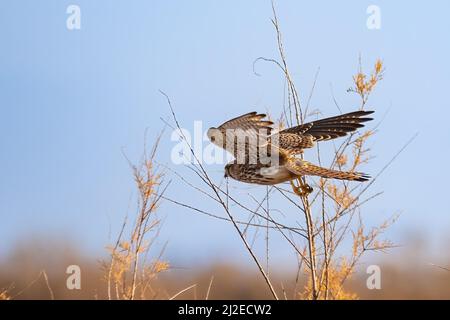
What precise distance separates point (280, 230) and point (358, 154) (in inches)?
32.4

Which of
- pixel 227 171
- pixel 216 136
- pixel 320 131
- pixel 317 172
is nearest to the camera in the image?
pixel 216 136

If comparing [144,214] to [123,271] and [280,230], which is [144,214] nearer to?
[123,271]

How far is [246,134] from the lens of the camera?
4.64 meters

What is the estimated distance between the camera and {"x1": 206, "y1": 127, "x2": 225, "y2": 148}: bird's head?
4539 millimetres

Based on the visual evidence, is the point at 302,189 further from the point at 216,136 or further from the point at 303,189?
the point at 216,136

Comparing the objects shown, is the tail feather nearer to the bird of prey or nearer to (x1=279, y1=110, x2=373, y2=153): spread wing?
the bird of prey

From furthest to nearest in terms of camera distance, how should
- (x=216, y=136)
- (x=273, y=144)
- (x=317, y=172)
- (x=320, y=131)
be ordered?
1. (x=320, y=131)
2. (x=273, y=144)
3. (x=317, y=172)
4. (x=216, y=136)

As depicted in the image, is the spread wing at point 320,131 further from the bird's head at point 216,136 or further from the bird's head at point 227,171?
the bird's head at point 216,136

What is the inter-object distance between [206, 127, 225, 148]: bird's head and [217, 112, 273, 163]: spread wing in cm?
2

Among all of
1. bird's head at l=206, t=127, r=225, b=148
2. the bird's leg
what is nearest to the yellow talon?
the bird's leg

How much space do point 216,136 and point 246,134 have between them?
0.20m

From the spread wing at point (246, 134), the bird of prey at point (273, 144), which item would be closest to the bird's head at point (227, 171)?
the bird of prey at point (273, 144)

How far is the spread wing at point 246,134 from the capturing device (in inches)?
179

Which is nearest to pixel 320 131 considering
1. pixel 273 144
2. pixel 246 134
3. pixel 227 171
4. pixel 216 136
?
pixel 273 144
